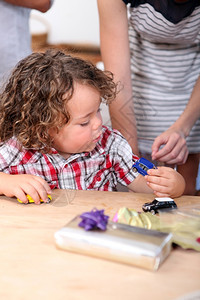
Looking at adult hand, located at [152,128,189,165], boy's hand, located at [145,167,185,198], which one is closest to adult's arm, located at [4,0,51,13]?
adult hand, located at [152,128,189,165]

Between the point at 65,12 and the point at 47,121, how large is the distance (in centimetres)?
343

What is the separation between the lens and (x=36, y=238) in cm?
78

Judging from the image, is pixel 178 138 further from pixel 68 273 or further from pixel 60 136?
pixel 68 273

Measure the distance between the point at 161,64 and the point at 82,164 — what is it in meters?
0.49

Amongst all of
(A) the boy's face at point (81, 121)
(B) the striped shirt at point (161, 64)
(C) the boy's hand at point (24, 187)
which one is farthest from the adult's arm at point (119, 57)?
(C) the boy's hand at point (24, 187)

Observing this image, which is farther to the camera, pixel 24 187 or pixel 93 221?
pixel 24 187

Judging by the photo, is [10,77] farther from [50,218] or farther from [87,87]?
[50,218]

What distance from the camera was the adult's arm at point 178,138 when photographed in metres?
1.20

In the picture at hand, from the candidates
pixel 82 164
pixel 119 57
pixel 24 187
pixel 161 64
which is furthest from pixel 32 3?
pixel 24 187

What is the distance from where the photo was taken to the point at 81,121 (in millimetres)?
1077

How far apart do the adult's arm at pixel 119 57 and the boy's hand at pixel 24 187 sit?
0.42 meters

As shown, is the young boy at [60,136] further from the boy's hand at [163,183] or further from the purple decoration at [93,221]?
the purple decoration at [93,221]

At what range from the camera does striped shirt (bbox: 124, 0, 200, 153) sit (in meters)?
1.30

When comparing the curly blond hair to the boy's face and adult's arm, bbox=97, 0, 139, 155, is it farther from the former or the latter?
adult's arm, bbox=97, 0, 139, 155
